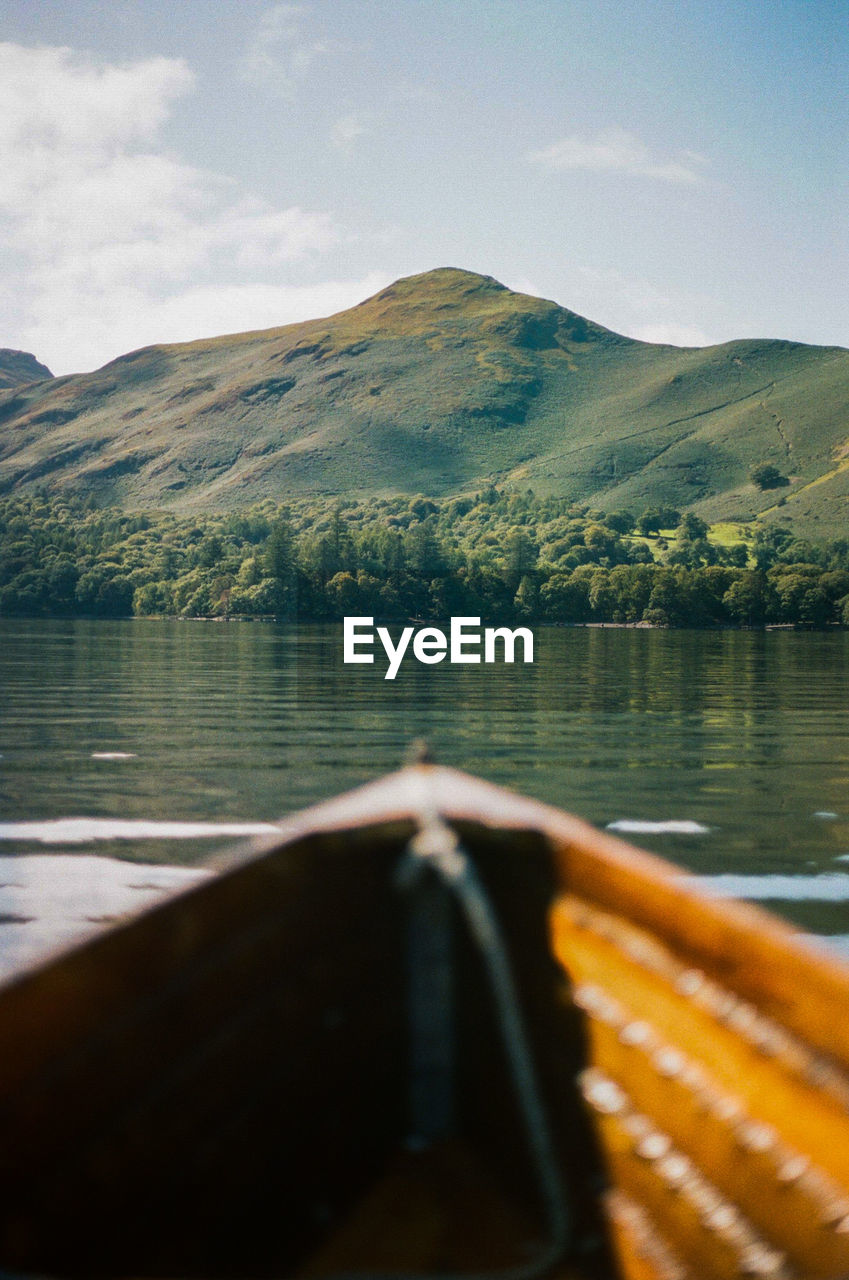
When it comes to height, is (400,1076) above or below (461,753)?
above

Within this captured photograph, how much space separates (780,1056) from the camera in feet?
12.7

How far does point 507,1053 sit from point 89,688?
127 feet

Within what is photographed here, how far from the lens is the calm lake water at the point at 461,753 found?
14.9 meters

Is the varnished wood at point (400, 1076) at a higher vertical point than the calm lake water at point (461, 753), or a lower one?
higher

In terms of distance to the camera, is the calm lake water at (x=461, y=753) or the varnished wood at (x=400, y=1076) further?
the calm lake water at (x=461, y=753)

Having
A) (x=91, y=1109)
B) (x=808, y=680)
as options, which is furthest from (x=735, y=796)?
(x=808, y=680)

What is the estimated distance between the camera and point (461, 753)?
2438cm

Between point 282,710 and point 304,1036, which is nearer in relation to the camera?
point 304,1036

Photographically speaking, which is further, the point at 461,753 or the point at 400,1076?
the point at 461,753

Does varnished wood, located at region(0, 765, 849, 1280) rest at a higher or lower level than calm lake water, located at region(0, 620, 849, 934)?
higher

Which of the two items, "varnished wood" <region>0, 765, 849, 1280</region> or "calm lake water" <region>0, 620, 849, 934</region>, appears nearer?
"varnished wood" <region>0, 765, 849, 1280</region>

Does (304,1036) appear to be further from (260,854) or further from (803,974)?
(803,974)

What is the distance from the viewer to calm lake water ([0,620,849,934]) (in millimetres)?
14930

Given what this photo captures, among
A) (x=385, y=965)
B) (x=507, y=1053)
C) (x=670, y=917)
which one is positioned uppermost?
(x=670, y=917)
